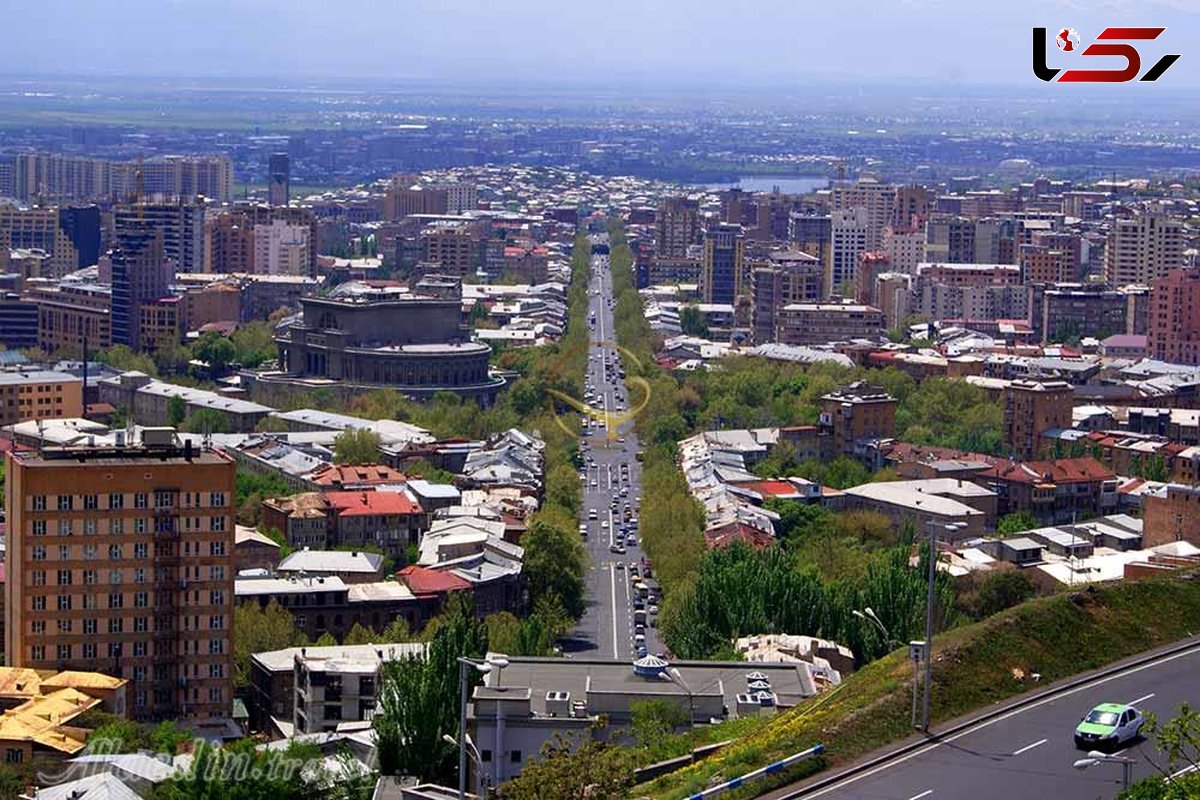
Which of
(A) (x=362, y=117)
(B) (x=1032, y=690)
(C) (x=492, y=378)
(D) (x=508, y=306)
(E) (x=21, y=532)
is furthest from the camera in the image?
(A) (x=362, y=117)

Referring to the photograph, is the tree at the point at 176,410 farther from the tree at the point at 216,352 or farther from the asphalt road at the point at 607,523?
the tree at the point at 216,352

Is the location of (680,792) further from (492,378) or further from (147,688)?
(492,378)

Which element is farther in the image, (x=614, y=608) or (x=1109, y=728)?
(x=614, y=608)

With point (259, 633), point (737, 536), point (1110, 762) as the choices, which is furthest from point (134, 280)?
point (1110, 762)

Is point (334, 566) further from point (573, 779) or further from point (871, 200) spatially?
point (871, 200)

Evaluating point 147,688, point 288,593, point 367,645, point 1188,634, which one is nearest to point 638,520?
point 288,593

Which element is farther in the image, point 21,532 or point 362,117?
point 362,117
